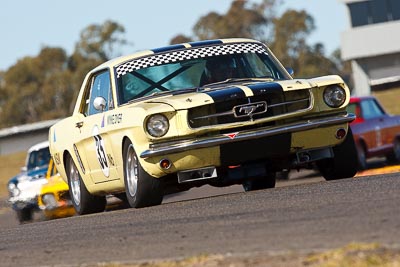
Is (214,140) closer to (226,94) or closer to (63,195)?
(226,94)

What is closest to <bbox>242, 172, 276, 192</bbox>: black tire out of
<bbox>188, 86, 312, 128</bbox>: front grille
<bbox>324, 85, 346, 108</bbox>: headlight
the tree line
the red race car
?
<bbox>324, 85, 346, 108</bbox>: headlight

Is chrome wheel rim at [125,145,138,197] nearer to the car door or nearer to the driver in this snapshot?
the car door

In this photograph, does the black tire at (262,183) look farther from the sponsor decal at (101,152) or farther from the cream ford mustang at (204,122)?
the sponsor decal at (101,152)

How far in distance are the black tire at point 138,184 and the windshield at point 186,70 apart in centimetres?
72

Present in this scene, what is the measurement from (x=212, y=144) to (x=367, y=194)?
2.37 meters

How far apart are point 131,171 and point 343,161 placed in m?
2.09

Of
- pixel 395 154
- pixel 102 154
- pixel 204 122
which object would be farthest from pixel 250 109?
pixel 395 154

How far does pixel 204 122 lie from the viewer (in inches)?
471

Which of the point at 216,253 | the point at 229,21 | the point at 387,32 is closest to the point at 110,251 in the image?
the point at 216,253

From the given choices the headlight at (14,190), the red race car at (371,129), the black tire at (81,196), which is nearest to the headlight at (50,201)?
the headlight at (14,190)

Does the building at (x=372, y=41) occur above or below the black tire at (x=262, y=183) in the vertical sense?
below

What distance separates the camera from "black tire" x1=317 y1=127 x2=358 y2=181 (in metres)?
12.9

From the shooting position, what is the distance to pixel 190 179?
1219 centimetres

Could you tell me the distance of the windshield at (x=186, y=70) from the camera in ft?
42.7
